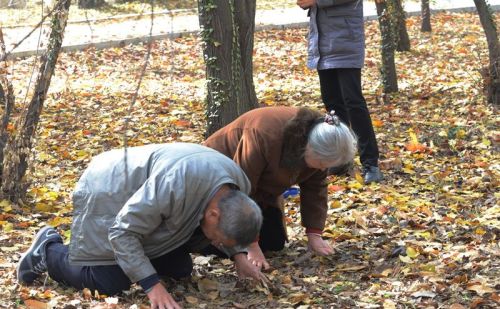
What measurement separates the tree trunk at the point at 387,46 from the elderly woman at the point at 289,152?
4.49 meters

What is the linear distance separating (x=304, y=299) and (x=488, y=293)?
0.85 metres

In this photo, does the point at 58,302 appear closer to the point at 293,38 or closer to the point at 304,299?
the point at 304,299

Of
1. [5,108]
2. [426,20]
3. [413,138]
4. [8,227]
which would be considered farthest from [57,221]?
[426,20]

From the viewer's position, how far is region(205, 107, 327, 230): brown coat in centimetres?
389

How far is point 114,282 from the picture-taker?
3.67 metres

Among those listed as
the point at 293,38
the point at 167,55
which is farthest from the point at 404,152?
the point at 293,38

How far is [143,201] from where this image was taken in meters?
3.32

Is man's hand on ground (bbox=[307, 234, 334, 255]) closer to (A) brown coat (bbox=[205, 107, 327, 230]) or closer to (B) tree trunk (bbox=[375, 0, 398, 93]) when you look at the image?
(A) brown coat (bbox=[205, 107, 327, 230])

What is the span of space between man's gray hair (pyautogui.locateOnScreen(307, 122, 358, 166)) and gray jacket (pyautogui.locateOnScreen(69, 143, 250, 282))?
0.40 meters

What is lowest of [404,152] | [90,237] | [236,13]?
[404,152]

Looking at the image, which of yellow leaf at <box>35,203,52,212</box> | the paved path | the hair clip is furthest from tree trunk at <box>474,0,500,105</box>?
the paved path

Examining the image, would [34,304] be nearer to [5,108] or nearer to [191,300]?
[191,300]

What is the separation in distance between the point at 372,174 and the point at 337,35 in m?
1.02

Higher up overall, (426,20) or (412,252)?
(426,20)
